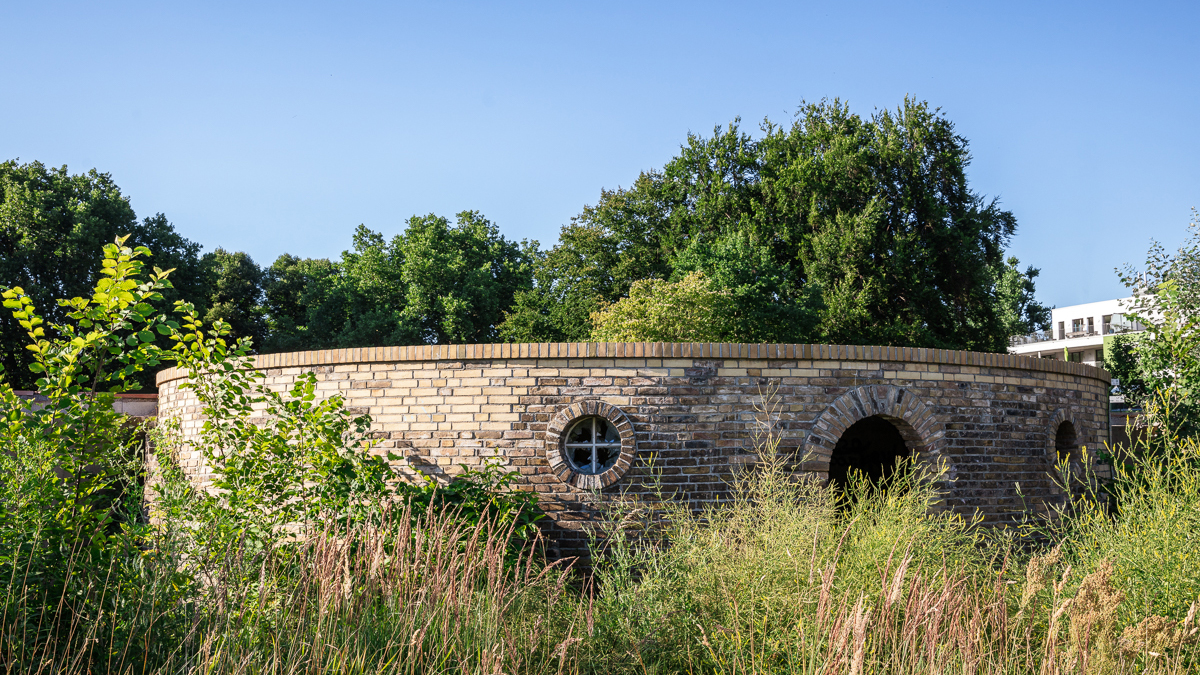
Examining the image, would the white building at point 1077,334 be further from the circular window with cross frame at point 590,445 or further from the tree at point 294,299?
the circular window with cross frame at point 590,445

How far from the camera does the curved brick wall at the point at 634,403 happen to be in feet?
23.0

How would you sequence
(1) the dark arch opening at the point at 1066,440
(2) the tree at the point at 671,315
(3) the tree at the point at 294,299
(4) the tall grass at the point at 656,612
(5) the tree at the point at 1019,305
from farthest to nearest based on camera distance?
(3) the tree at the point at 294,299
(5) the tree at the point at 1019,305
(2) the tree at the point at 671,315
(1) the dark arch opening at the point at 1066,440
(4) the tall grass at the point at 656,612

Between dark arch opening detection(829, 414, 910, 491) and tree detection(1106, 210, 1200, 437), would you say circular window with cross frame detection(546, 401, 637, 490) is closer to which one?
dark arch opening detection(829, 414, 910, 491)

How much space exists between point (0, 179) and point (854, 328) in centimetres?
2482

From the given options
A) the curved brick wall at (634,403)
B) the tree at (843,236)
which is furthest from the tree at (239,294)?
the curved brick wall at (634,403)

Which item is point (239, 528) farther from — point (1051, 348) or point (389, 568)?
point (1051, 348)

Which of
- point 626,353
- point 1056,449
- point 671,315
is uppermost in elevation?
point 671,315

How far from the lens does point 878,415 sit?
7.47m

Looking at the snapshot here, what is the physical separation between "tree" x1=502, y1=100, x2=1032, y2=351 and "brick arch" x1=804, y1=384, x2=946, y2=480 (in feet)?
46.2

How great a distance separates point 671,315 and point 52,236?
18153mm

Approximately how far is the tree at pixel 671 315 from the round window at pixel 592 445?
1179 centimetres

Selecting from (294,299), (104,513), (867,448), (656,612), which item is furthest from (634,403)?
(294,299)

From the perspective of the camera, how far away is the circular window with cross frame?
6.97m

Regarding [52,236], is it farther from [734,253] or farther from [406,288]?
[734,253]
